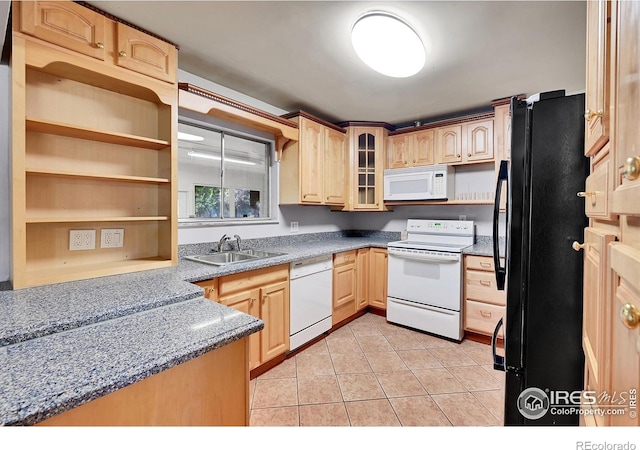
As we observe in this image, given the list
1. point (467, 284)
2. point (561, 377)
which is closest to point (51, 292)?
point (561, 377)

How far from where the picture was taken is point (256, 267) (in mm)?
2080

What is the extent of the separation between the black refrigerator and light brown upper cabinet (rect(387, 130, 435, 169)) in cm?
214

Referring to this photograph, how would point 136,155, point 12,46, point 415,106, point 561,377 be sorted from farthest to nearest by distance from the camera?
point 415,106 < point 136,155 < point 12,46 < point 561,377

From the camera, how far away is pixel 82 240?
5.75ft

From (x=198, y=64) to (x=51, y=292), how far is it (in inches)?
71.3

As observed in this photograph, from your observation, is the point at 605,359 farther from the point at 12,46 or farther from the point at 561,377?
the point at 12,46

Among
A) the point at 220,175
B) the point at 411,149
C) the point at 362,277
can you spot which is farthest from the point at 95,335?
the point at 411,149

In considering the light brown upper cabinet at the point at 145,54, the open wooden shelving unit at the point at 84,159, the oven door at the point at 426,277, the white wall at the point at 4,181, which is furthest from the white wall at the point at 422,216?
the white wall at the point at 4,181

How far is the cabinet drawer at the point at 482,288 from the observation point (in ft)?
8.66

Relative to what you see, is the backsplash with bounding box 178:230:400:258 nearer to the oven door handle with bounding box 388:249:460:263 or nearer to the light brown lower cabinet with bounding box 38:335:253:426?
the oven door handle with bounding box 388:249:460:263

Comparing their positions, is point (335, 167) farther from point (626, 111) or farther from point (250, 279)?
point (626, 111)

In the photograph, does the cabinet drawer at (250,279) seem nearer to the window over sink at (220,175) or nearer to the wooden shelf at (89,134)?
the window over sink at (220,175)

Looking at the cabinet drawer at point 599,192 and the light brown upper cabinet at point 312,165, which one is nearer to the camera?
the cabinet drawer at point 599,192

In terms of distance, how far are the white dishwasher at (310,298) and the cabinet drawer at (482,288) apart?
1.31 metres
